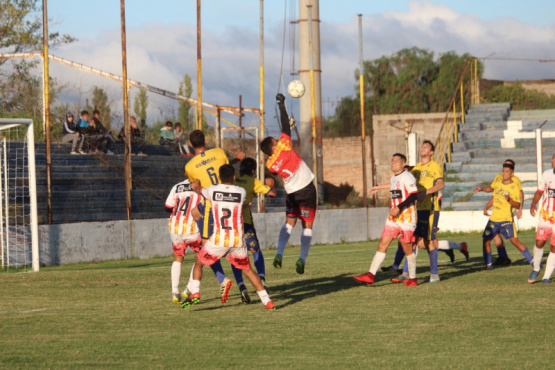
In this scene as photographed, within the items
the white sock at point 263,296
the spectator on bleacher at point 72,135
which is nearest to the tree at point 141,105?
the spectator on bleacher at point 72,135

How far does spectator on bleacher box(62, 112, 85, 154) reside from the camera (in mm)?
25078

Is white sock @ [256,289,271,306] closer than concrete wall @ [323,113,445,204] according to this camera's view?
Yes

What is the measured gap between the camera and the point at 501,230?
50.1 feet

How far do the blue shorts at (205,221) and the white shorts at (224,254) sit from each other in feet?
0.72

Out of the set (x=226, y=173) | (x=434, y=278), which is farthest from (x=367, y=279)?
(x=226, y=173)

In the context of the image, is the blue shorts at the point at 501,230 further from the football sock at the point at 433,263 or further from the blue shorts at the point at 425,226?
the football sock at the point at 433,263

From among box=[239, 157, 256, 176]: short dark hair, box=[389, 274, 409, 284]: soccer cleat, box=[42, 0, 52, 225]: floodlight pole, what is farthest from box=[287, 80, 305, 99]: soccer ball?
box=[239, 157, 256, 176]: short dark hair

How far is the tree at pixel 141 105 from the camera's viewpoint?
2706 cm

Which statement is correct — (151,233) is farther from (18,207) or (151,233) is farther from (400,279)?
(400,279)

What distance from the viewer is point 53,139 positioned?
26.7 meters

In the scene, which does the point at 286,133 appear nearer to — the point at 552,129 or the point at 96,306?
the point at 96,306

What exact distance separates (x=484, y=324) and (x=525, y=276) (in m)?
5.31

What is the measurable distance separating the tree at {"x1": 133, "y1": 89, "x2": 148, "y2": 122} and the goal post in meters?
6.47

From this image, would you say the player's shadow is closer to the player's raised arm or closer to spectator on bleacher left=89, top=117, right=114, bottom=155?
the player's raised arm
